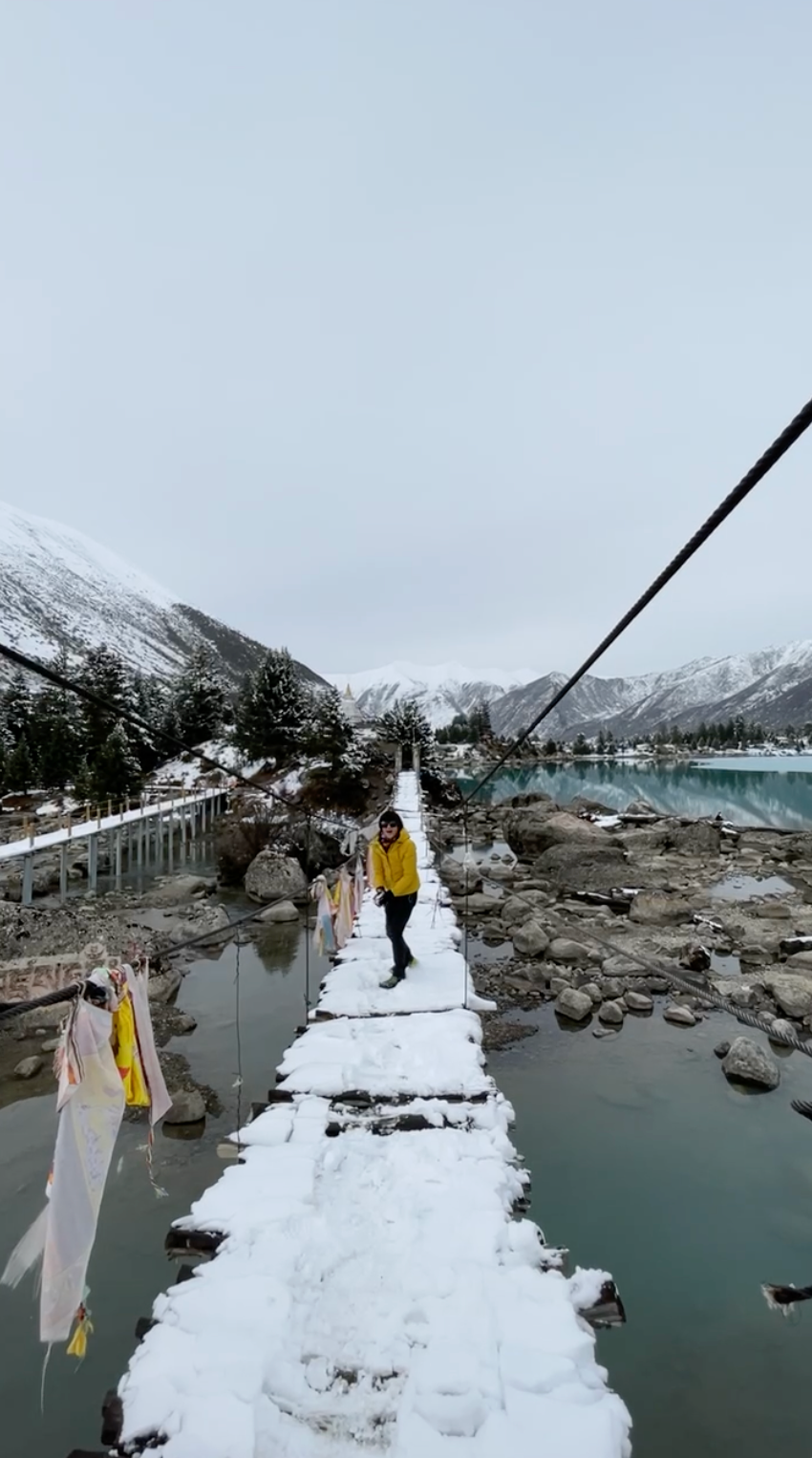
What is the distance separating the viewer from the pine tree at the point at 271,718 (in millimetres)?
33906

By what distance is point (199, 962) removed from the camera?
505 inches

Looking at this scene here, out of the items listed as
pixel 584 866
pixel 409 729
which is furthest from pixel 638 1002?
pixel 409 729

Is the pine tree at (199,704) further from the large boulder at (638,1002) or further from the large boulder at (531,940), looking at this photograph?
the large boulder at (638,1002)

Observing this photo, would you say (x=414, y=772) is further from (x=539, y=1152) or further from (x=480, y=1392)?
(x=480, y=1392)

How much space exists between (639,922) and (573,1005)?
6.14 metres

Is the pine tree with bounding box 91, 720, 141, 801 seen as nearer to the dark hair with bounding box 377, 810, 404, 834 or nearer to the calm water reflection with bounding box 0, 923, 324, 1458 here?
the calm water reflection with bounding box 0, 923, 324, 1458

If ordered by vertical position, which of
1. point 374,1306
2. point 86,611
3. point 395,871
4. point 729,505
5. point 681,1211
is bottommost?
point 681,1211

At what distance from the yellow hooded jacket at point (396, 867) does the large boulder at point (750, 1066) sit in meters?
4.79

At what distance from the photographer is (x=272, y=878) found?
17.9 m

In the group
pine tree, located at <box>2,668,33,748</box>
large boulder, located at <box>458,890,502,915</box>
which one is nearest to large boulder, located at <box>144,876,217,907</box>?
large boulder, located at <box>458,890,502,915</box>

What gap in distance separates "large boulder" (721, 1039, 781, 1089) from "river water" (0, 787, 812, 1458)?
145mm

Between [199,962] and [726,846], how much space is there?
21.9 meters

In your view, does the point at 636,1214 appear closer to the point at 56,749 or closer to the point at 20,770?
the point at 20,770

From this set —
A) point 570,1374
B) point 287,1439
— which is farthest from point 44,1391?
point 570,1374
